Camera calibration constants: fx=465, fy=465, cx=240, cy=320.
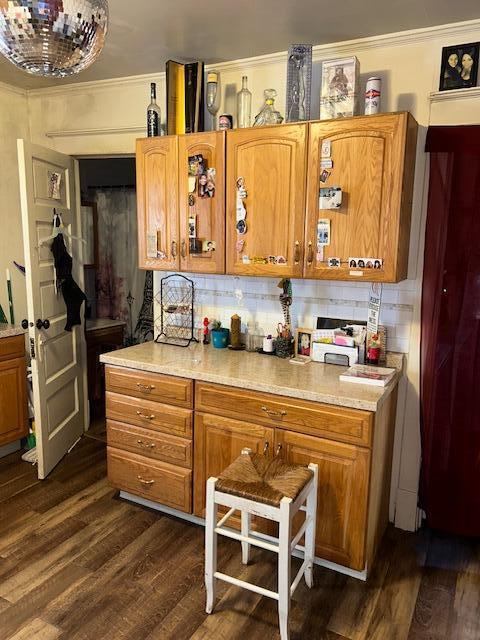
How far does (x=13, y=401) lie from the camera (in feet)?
10.4

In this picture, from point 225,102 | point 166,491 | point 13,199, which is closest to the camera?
point 166,491

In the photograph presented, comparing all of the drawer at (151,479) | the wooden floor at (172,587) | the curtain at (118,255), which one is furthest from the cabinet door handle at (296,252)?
the curtain at (118,255)

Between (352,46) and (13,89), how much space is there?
7.72ft

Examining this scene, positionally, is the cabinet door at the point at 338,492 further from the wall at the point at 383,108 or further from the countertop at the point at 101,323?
the countertop at the point at 101,323

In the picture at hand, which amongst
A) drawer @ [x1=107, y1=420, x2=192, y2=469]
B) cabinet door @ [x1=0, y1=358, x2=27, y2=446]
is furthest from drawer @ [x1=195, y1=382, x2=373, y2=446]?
cabinet door @ [x1=0, y1=358, x2=27, y2=446]

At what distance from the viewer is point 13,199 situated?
3.37 metres

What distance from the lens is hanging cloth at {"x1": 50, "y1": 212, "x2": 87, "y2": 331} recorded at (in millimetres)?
3043

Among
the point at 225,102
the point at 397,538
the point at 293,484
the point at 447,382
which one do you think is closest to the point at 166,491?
the point at 293,484

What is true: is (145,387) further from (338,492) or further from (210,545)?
(338,492)

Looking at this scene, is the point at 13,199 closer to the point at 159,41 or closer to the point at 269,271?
the point at 159,41

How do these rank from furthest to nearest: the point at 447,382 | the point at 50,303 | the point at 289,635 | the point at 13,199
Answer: the point at 13,199, the point at 50,303, the point at 447,382, the point at 289,635

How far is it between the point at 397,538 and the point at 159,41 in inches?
114

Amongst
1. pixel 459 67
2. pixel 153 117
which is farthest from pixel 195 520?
pixel 459 67

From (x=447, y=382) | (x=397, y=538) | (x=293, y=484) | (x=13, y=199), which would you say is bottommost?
(x=397, y=538)
